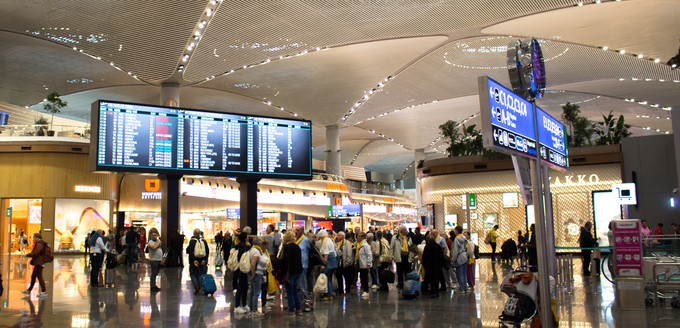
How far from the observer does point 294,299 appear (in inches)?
384

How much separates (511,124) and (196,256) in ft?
29.2

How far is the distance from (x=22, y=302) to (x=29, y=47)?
59.5 feet

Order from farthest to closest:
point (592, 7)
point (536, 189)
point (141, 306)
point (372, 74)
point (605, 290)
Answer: point (372, 74), point (592, 7), point (605, 290), point (141, 306), point (536, 189)

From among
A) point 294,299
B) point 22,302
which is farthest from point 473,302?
point 22,302

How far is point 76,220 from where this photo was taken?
26.6m

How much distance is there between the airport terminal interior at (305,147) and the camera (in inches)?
396

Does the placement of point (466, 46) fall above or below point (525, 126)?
above

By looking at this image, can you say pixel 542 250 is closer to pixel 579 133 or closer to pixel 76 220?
pixel 579 133

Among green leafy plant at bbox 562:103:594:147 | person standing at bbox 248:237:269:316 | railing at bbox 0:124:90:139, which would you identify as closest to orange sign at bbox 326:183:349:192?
railing at bbox 0:124:90:139

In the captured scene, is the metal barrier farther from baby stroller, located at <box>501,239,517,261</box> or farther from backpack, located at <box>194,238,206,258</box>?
baby stroller, located at <box>501,239,517,261</box>

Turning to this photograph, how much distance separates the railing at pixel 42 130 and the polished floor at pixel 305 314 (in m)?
13.4

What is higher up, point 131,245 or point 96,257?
point 131,245

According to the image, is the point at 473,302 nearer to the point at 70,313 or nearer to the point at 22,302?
the point at 70,313

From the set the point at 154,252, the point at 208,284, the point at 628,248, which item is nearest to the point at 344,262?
the point at 208,284
